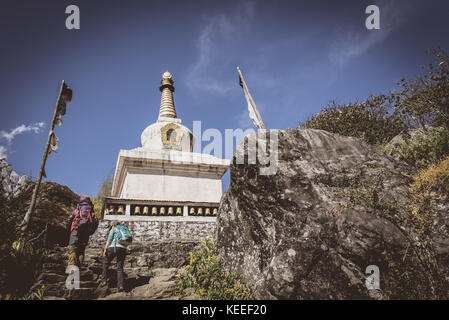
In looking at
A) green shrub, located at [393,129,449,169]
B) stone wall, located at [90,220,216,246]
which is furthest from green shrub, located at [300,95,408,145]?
stone wall, located at [90,220,216,246]

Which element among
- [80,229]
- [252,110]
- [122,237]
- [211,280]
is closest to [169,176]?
[252,110]

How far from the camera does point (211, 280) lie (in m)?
6.06

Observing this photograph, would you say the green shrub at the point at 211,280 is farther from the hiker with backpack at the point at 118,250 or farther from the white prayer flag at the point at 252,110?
the white prayer flag at the point at 252,110

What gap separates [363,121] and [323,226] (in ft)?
34.6

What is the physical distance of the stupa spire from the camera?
1923cm

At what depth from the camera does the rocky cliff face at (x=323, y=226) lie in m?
4.50

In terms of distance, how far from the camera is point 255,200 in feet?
20.1

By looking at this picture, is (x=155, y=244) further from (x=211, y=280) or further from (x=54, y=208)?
(x=54, y=208)

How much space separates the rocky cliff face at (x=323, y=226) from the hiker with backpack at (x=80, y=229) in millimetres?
3298

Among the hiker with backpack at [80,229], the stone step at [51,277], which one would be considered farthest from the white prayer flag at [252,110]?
the stone step at [51,277]

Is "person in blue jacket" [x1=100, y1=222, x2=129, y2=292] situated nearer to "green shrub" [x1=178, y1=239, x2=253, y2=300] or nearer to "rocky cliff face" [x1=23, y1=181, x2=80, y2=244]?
"green shrub" [x1=178, y1=239, x2=253, y2=300]

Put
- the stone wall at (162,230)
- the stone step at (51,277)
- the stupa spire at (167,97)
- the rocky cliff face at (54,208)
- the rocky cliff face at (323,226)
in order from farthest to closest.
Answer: the stupa spire at (167,97) < the stone wall at (162,230) < the rocky cliff face at (54,208) < the stone step at (51,277) < the rocky cliff face at (323,226)
